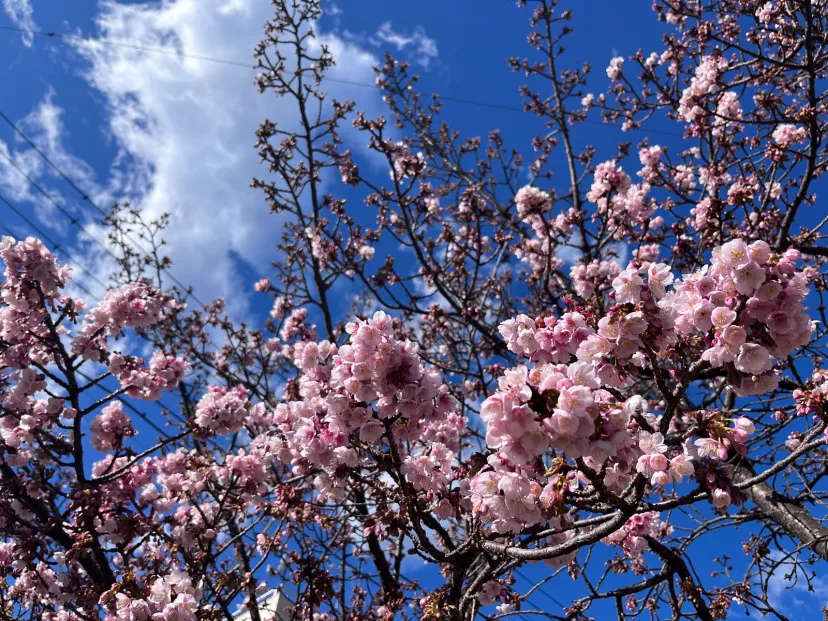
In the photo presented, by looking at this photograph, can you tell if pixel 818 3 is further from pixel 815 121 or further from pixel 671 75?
pixel 671 75

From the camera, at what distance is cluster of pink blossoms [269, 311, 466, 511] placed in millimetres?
2750

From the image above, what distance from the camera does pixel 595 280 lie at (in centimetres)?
467

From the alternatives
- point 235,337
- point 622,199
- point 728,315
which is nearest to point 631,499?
point 728,315

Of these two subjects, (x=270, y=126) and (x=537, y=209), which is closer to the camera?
(x=537, y=209)

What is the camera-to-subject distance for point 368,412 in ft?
9.36

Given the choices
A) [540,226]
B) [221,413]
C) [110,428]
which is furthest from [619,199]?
[110,428]

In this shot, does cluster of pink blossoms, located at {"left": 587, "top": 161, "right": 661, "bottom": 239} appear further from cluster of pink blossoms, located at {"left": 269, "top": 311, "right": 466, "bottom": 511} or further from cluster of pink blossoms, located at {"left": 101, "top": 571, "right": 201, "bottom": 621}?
cluster of pink blossoms, located at {"left": 101, "top": 571, "right": 201, "bottom": 621}

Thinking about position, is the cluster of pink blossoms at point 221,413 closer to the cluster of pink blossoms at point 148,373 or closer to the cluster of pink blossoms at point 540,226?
the cluster of pink blossoms at point 148,373

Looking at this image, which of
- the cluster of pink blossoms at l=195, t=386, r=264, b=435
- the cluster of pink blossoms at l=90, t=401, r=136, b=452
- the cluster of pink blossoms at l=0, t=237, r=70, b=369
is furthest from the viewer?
the cluster of pink blossoms at l=90, t=401, r=136, b=452

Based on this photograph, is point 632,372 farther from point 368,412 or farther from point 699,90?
point 699,90

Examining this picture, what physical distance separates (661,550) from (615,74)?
6499 mm

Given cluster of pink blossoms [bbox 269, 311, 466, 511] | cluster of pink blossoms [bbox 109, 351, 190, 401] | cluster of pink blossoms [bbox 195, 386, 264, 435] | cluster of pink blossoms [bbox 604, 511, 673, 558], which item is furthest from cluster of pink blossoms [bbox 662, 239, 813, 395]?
cluster of pink blossoms [bbox 109, 351, 190, 401]

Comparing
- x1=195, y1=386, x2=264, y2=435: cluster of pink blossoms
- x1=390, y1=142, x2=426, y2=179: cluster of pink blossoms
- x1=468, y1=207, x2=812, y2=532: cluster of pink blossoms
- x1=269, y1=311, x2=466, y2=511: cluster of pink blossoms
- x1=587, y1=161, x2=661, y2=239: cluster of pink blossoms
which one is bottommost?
x1=468, y1=207, x2=812, y2=532: cluster of pink blossoms

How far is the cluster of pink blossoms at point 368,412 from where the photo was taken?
2.75 m
